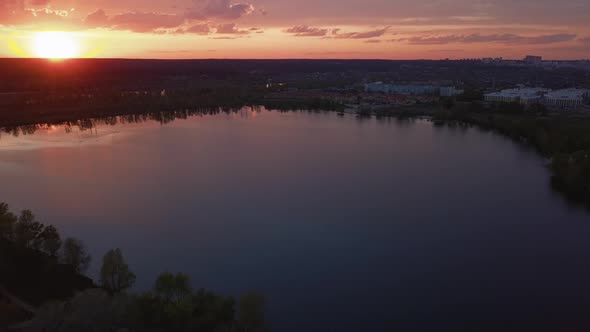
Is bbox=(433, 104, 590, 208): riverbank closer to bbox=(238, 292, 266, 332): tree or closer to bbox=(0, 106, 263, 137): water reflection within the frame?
bbox=(238, 292, 266, 332): tree

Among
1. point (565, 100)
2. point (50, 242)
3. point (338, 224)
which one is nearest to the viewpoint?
point (50, 242)

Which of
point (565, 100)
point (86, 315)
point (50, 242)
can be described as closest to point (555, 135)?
point (565, 100)

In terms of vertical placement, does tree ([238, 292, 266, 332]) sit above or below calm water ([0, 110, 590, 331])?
above

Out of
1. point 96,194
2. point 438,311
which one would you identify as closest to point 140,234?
point 96,194

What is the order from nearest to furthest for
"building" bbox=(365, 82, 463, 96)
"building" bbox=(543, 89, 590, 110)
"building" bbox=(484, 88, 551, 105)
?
"building" bbox=(543, 89, 590, 110), "building" bbox=(484, 88, 551, 105), "building" bbox=(365, 82, 463, 96)

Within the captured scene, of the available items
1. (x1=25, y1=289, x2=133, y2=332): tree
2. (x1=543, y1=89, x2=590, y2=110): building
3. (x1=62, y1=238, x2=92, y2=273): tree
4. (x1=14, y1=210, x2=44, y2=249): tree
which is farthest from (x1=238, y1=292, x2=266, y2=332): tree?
(x1=543, y1=89, x2=590, y2=110): building

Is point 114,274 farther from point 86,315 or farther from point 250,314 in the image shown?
point 250,314

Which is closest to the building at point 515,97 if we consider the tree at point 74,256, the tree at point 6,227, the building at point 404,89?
the building at point 404,89
